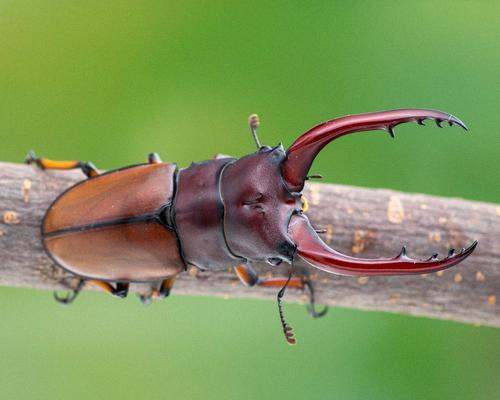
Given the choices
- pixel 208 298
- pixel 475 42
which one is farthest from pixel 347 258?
pixel 475 42

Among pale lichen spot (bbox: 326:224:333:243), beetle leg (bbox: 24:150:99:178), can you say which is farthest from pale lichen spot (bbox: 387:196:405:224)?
beetle leg (bbox: 24:150:99:178)

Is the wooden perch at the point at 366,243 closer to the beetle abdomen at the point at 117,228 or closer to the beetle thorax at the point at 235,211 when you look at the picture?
the beetle abdomen at the point at 117,228

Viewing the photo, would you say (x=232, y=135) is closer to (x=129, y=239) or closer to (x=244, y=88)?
(x=244, y=88)

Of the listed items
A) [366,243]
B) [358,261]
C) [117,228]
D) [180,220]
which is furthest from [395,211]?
[117,228]

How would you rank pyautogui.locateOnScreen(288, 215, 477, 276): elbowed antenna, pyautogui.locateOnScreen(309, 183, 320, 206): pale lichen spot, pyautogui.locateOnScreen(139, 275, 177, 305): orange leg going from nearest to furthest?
1. pyautogui.locateOnScreen(288, 215, 477, 276): elbowed antenna
2. pyautogui.locateOnScreen(309, 183, 320, 206): pale lichen spot
3. pyautogui.locateOnScreen(139, 275, 177, 305): orange leg

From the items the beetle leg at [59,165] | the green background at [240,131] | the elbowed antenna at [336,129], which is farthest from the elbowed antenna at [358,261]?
the green background at [240,131]

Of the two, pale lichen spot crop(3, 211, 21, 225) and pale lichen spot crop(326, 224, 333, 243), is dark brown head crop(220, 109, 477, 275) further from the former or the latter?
pale lichen spot crop(3, 211, 21, 225)

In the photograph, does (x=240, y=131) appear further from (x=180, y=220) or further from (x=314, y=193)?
(x=180, y=220)
